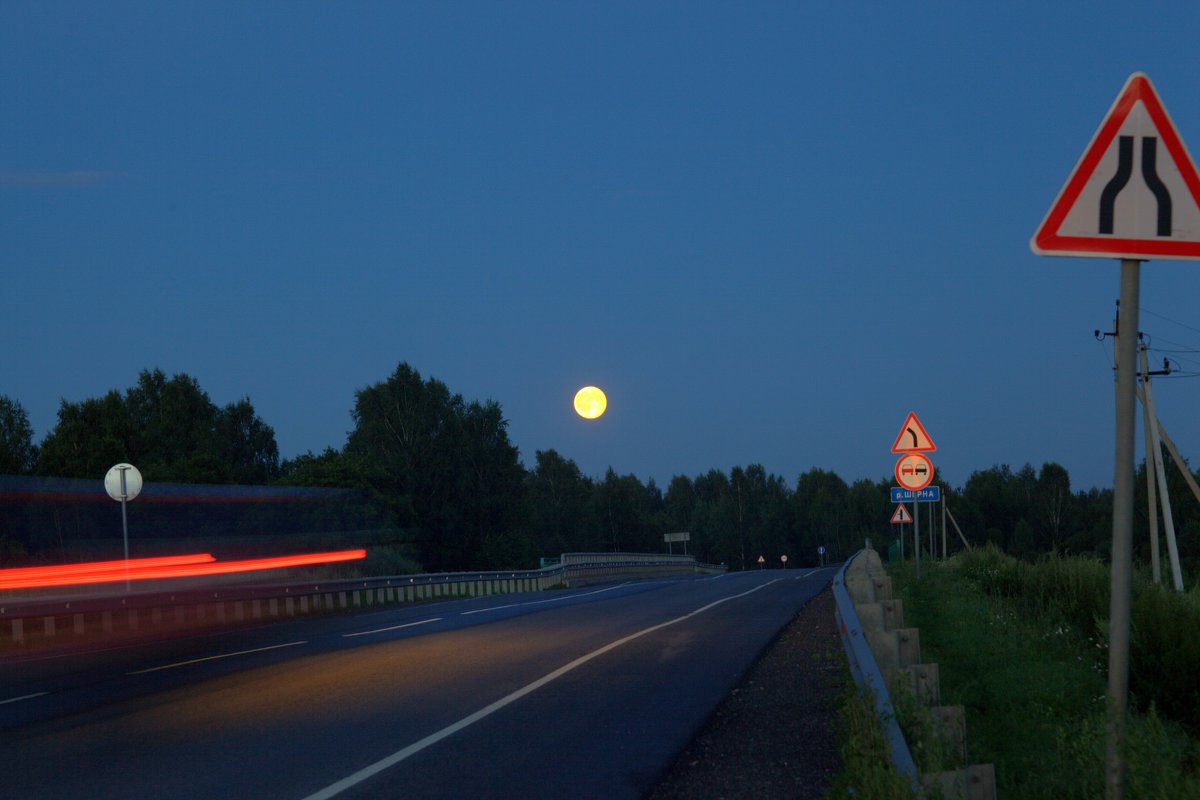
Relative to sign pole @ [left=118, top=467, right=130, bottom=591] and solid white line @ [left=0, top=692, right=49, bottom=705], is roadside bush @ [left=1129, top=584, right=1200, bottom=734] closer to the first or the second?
solid white line @ [left=0, top=692, right=49, bottom=705]

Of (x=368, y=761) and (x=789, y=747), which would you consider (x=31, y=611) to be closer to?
(x=368, y=761)

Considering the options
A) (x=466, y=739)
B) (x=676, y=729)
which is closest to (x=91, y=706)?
(x=466, y=739)

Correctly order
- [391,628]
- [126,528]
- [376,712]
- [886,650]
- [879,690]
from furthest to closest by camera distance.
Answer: [126,528]
[391,628]
[376,712]
[886,650]
[879,690]

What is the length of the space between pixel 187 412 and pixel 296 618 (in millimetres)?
74694

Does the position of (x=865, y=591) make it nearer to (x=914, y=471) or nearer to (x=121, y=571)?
(x=914, y=471)

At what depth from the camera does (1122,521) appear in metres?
4.85

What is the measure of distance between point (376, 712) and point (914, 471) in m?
15.4

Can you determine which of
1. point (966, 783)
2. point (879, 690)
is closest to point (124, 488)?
point (879, 690)

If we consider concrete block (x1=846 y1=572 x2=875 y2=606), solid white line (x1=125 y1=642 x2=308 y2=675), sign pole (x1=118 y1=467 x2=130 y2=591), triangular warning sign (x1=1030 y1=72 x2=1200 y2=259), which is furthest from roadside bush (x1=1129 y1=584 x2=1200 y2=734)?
sign pole (x1=118 y1=467 x2=130 y2=591)

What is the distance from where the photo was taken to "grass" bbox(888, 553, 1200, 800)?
23.1 feet

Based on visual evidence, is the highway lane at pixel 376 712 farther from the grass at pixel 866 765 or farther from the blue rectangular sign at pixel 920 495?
the blue rectangular sign at pixel 920 495

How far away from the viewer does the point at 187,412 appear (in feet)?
323

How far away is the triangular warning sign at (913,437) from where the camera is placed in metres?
23.2

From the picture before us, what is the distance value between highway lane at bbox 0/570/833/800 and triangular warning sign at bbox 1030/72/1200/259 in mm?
4397
